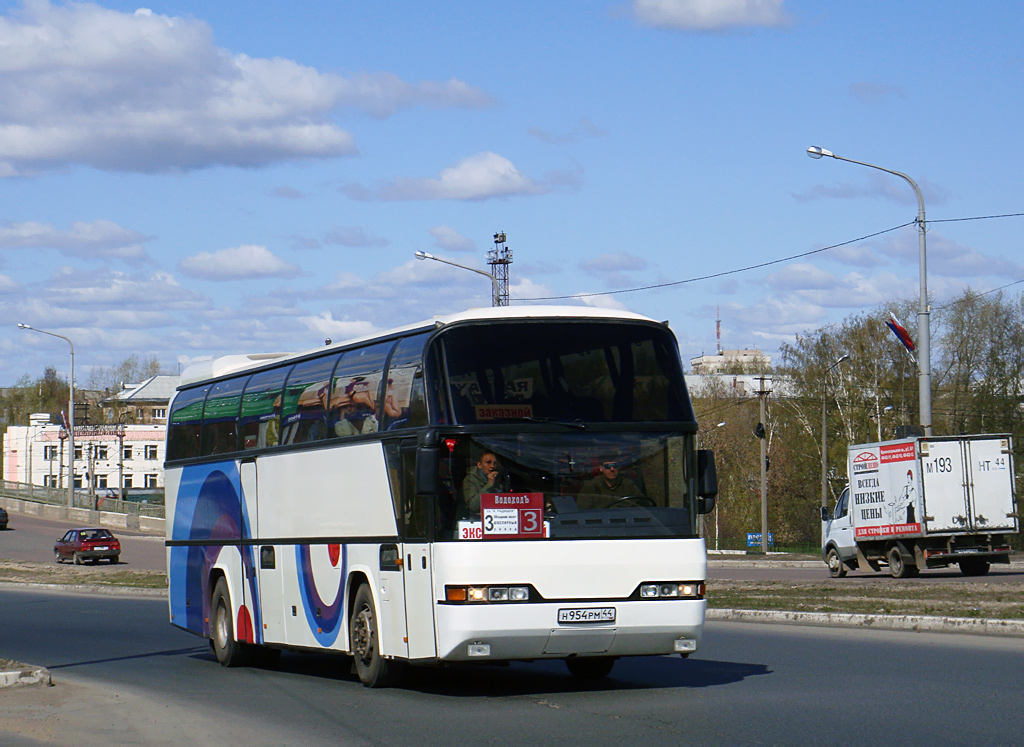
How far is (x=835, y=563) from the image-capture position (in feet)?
112

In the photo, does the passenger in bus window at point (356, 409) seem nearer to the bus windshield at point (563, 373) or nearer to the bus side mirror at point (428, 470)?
the bus windshield at point (563, 373)

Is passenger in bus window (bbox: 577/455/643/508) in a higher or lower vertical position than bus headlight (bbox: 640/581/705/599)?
higher

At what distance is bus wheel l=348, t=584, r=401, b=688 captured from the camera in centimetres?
1244

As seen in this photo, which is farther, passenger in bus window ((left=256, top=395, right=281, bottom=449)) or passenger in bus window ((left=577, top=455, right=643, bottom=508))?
passenger in bus window ((left=256, top=395, right=281, bottom=449))

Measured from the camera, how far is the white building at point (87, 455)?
136m

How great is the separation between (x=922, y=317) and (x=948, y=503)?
14.2 ft

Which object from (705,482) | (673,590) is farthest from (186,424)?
(673,590)

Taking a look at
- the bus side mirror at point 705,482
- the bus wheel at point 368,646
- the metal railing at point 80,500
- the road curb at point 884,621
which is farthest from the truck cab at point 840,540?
the metal railing at point 80,500

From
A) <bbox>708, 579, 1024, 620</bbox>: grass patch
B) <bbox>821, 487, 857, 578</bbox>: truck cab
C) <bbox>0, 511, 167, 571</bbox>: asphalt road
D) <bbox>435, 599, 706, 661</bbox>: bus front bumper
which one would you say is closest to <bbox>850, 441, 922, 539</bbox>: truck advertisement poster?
<bbox>821, 487, 857, 578</bbox>: truck cab

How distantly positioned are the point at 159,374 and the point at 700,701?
16581 cm

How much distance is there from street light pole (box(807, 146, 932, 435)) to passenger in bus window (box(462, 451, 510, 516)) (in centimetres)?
1935

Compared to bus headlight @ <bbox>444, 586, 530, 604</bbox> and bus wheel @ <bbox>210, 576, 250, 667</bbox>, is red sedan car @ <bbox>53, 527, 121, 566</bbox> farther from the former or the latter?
bus headlight @ <bbox>444, 586, 530, 604</bbox>

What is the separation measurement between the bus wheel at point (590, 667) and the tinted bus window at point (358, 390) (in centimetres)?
299

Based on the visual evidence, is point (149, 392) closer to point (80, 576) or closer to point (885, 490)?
point (80, 576)
